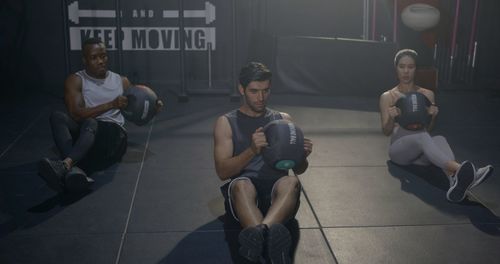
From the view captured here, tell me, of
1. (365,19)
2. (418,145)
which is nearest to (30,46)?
(365,19)

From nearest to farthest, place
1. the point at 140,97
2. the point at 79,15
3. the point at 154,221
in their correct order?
1. the point at 154,221
2. the point at 140,97
3. the point at 79,15

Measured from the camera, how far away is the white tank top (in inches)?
217

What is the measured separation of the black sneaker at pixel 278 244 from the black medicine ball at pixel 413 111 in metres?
2.05

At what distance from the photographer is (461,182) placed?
15.3 ft

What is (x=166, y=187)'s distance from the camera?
515 cm

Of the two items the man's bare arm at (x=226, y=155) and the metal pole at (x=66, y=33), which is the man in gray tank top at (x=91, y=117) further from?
the metal pole at (x=66, y=33)

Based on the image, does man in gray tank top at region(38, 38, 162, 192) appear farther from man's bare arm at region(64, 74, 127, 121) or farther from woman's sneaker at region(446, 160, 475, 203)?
woman's sneaker at region(446, 160, 475, 203)

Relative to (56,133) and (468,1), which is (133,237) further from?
(468,1)

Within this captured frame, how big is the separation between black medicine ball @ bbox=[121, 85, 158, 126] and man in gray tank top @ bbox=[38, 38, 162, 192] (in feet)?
0.20

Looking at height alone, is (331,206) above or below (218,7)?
below

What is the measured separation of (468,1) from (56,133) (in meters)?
7.41

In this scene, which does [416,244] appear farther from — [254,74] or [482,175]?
[254,74]

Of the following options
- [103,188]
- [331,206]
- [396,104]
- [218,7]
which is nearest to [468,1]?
[218,7]

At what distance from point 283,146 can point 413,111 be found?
1.72 metres
